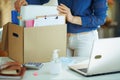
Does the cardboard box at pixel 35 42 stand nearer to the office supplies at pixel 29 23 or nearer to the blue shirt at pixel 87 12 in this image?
the office supplies at pixel 29 23

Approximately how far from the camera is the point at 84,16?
2.14 meters

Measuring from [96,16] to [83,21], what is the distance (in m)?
0.12

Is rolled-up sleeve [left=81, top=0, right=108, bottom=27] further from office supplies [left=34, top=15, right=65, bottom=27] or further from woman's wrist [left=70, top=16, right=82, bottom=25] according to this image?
office supplies [left=34, top=15, right=65, bottom=27]

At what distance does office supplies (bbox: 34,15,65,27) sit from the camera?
5.81ft

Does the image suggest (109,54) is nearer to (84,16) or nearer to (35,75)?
(35,75)

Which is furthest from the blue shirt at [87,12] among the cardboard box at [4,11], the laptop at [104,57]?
the cardboard box at [4,11]

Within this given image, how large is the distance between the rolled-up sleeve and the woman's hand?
111mm

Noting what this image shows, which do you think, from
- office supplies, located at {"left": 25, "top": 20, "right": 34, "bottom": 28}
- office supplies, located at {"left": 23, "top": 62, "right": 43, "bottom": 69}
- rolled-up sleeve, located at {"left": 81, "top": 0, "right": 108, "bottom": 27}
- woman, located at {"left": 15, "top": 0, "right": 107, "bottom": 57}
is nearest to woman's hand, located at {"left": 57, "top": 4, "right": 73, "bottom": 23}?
woman, located at {"left": 15, "top": 0, "right": 107, "bottom": 57}

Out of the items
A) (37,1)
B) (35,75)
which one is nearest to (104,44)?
(35,75)

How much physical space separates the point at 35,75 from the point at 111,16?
3624mm

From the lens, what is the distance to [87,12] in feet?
7.12

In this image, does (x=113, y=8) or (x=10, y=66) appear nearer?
(x=10, y=66)

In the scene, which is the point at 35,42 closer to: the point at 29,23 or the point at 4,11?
the point at 29,23

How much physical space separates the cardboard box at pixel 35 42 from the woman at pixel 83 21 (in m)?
0.25
